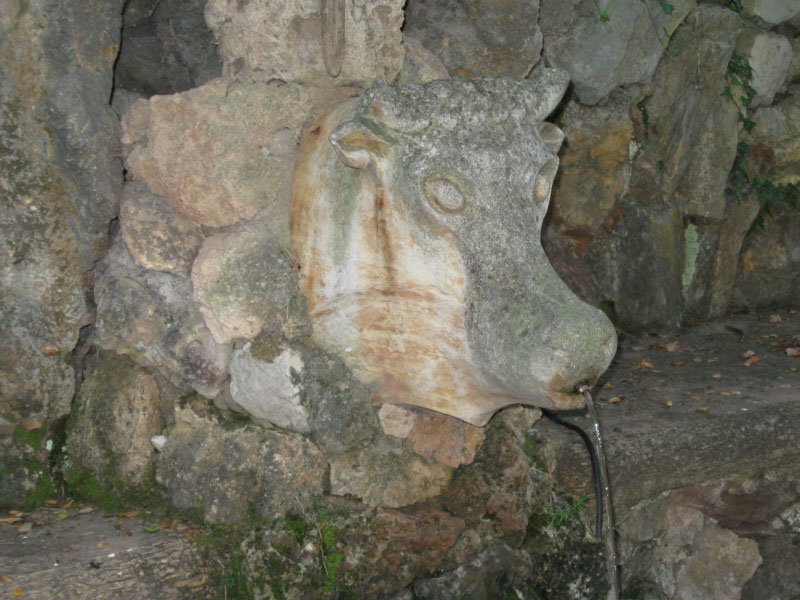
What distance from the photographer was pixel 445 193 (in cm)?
202

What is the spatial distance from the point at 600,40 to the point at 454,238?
290 cm

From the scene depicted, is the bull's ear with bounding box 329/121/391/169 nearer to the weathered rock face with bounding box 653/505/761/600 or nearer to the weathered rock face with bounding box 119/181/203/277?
the weathered rock face with bounding box 119/181/203/277

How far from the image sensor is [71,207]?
2377 mm

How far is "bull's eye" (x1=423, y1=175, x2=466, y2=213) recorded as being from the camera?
2016mm

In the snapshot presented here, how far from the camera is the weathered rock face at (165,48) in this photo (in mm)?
2455

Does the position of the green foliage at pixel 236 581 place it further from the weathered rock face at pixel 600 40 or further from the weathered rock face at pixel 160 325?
the weathered rock face at pixel 600 40

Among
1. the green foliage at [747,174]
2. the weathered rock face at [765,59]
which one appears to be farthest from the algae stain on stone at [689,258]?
the weathered rock face at [765,59]

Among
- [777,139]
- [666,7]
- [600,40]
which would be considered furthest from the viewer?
[777,139]

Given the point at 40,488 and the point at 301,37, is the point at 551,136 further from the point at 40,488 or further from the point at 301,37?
the point at 40,488

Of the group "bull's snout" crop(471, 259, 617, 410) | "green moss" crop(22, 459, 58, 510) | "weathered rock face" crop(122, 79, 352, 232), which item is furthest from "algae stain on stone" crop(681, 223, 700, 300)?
"green moss" crop(22, 459, 58, 510)

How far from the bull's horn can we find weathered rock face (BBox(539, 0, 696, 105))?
2.18 metres

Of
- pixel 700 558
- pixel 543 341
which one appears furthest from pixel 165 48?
pixel 700 558

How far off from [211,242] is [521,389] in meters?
1.01

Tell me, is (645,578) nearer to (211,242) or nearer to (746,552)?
(746,552)
